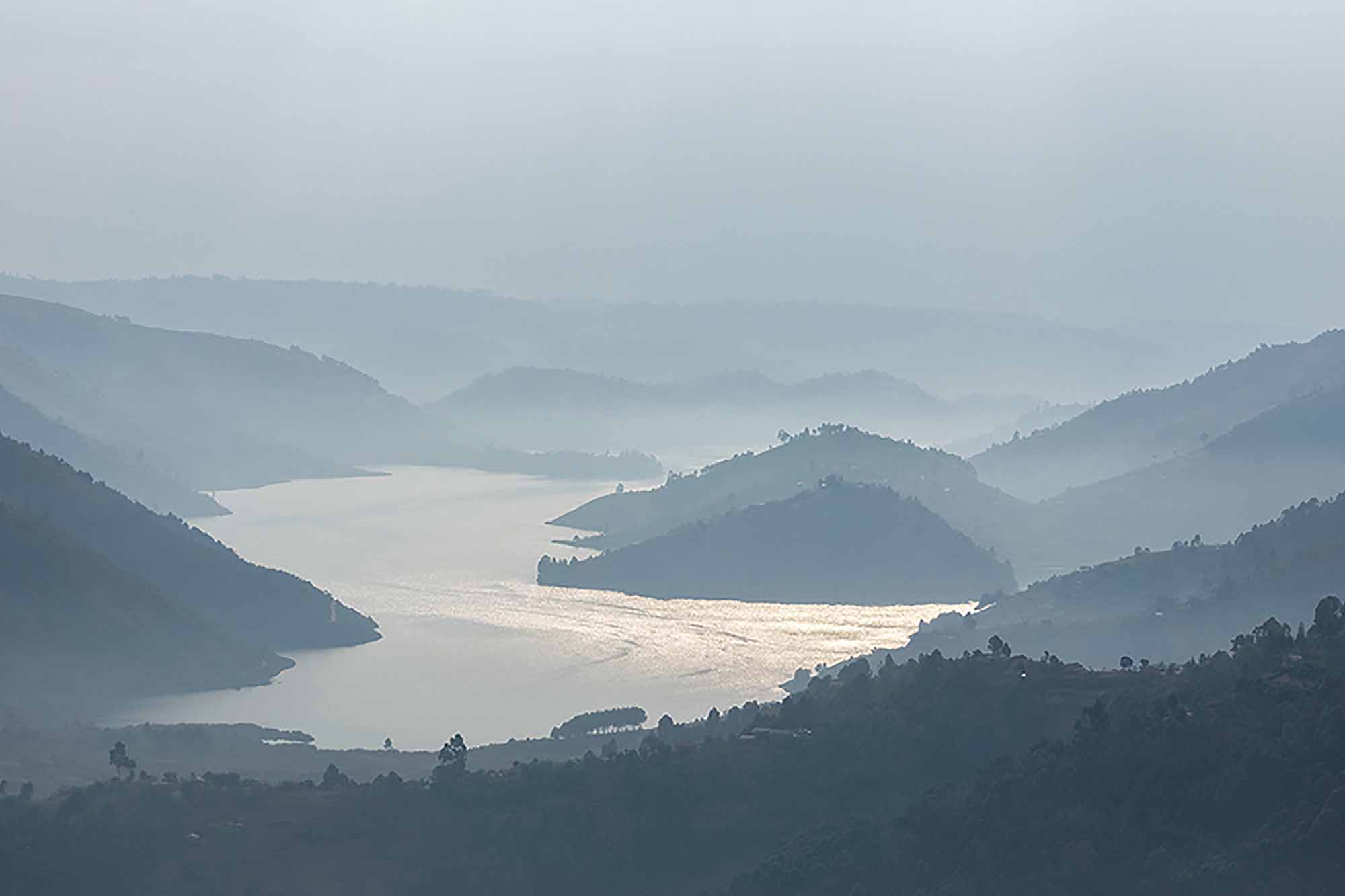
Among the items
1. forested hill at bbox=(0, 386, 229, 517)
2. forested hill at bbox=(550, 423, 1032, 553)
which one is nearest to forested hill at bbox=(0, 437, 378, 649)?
forested hill at bbox=(550, 423, 1032, 553)

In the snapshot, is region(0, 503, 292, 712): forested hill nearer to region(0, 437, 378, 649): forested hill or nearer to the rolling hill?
region(0, 437, 378, 649): forested hill

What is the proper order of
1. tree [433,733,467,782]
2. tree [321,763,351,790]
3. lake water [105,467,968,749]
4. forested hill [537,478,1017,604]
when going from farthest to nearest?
forested hill [537,478,1017,604]
lake water [105,467,968,749]
tree [321,763,351,790]
tree [433,733,467,782]

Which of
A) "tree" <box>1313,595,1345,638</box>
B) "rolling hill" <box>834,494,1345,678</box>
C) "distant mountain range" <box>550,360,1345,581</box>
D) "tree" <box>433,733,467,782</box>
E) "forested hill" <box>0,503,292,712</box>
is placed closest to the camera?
"tree" <box>1313,595,1345,638</box>

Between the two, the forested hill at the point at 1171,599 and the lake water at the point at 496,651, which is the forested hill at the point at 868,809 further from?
the forested hill at the point at 1171,599

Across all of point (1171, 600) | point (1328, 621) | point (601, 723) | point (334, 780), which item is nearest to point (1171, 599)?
point (1171, 600)

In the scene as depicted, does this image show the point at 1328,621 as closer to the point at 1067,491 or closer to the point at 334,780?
the point at 334,780

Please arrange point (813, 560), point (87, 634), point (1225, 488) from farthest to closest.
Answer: point (1225, 488), point (813, 560), point (87, 634)

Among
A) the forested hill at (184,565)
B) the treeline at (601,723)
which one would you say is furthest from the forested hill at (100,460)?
the treeline at (601,723)
